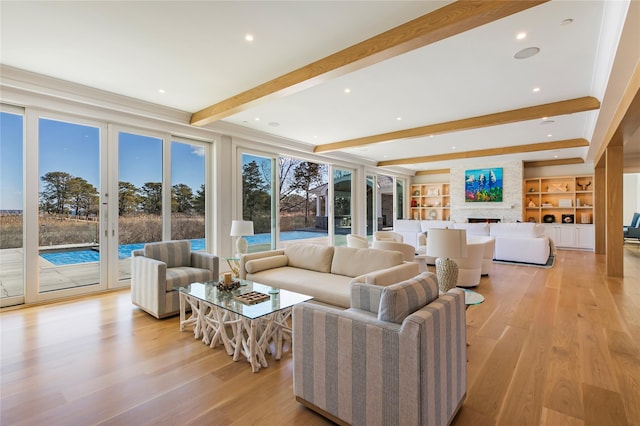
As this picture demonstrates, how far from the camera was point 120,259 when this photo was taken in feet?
15.6

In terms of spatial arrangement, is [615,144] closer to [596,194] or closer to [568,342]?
[596,194]

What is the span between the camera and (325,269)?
397 cm

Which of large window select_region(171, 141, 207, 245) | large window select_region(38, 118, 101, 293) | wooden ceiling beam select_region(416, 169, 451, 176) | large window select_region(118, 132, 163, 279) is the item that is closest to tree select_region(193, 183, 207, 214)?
large window select_region(171, 141, 207, 245)

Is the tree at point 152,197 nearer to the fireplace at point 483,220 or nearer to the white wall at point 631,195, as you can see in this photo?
the fireplace at point 483,220

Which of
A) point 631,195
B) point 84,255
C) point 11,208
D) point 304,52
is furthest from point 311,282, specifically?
point 631,195

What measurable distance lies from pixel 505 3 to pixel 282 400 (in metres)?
2.99

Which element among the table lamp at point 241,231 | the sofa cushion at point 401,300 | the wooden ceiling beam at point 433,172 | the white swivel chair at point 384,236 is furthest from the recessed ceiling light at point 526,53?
the wooden ceiling beam at point 433,172

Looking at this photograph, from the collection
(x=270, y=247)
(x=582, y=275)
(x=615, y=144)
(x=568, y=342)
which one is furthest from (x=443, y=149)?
(x=568, y=342)

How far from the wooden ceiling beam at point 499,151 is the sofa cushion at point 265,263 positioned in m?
6.38

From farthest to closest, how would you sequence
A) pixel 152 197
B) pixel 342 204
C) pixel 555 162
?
pixel 555 162
pixel 342 204
pixel 152 197

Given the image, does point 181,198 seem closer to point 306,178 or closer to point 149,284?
point 149,284

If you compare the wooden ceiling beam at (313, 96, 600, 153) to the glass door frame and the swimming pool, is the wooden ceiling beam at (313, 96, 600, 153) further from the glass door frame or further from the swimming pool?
the glass door frame

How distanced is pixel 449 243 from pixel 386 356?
172 cm

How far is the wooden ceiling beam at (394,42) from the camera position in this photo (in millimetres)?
2166
